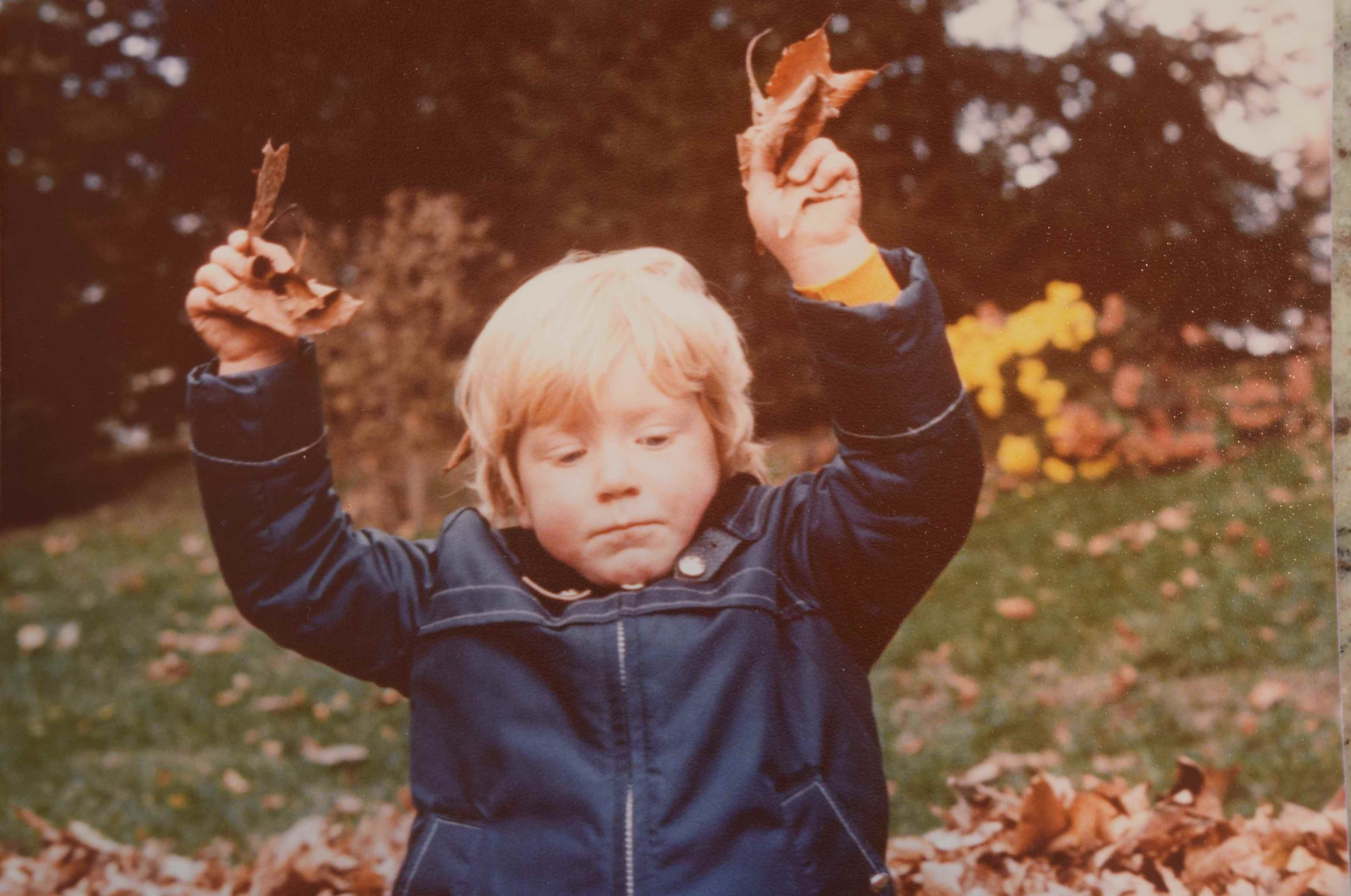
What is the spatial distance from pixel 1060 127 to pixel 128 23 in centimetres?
140

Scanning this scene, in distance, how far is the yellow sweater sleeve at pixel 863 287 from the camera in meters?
1.32

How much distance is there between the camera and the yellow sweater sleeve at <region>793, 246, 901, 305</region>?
1.32 meters

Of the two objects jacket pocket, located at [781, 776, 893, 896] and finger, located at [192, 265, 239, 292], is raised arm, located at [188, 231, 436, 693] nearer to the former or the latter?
finger, located at [192, 265, 239, 292]

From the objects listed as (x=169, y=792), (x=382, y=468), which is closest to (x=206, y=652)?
(x=169, y=792)

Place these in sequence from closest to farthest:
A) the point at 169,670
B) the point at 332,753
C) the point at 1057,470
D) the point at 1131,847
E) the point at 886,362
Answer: the point at 886,362 < the point at 1131,847 < the point at 1057,470 < the point at 332,753 < the point at 169,670

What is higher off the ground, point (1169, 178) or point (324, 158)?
point (324, 158)

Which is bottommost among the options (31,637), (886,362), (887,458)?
(31,637)

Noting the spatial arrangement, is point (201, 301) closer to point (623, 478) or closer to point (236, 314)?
point (236, 314)

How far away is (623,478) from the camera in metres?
1.37

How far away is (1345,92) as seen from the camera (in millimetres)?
1803

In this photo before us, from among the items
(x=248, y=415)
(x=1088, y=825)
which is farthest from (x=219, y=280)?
(x=1088, y=825)

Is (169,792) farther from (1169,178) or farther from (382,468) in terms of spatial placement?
(1169,178)

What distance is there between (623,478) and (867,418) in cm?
29

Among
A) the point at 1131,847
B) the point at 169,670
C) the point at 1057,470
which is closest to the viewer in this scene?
the point at 1131,847
